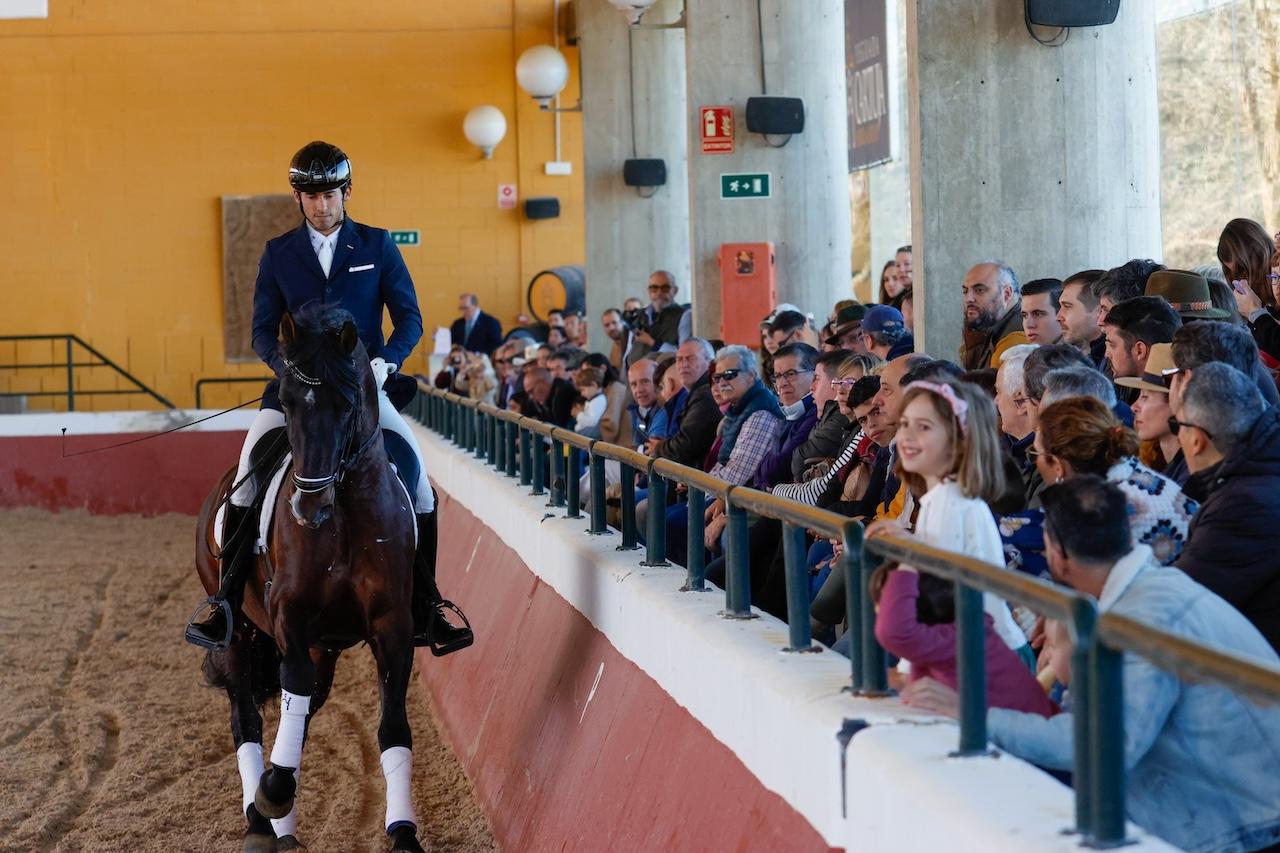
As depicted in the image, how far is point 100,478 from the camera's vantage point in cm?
1875

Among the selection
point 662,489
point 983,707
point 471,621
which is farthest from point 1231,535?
point 471,621

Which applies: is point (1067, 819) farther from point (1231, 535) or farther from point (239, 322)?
point (239, 322)

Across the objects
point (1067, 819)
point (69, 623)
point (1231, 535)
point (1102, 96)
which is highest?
point (1102, 96)

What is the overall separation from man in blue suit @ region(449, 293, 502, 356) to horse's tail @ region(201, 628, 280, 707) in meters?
13.6

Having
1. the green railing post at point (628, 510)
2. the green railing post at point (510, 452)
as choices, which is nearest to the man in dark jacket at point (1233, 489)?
the green railing post at point (628, 510)

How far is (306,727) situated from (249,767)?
1.71 ft

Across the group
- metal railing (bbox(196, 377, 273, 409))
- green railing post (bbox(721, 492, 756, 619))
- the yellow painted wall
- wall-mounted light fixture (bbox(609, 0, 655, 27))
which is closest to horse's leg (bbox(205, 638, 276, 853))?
green railing post (bbox(721, 492, 756, 619))

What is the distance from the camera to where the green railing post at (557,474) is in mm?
7527

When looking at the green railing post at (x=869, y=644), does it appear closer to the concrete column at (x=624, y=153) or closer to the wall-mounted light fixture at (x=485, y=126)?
the concrete column at (x=624, y=153)

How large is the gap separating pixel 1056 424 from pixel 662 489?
5.46ft

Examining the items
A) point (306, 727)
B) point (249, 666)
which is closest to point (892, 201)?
point (249, 666)

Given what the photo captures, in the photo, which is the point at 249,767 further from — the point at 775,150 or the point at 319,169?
the point at 775,150

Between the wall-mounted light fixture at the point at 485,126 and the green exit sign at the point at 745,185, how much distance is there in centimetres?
903

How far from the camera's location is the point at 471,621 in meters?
8.59
